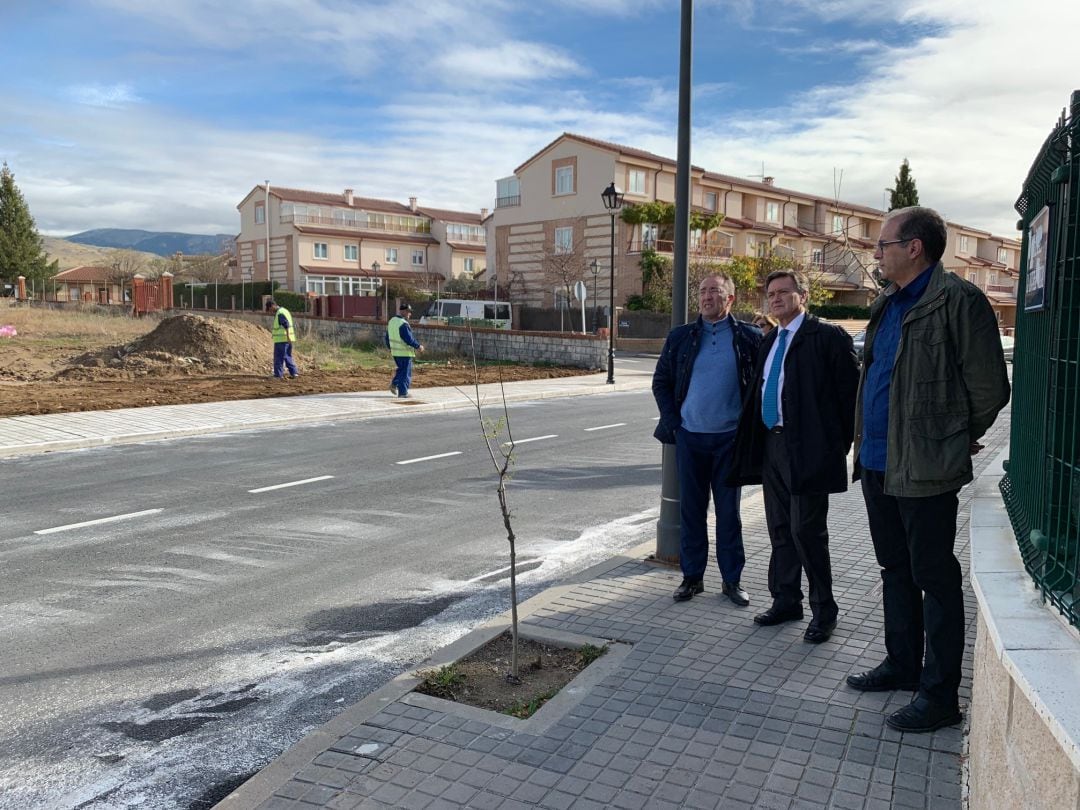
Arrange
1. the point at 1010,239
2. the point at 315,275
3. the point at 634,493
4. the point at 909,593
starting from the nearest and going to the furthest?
the point at 909,593, the point at 634,493, the point at 315,275, the point at 1010,239

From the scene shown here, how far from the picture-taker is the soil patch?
4051mm

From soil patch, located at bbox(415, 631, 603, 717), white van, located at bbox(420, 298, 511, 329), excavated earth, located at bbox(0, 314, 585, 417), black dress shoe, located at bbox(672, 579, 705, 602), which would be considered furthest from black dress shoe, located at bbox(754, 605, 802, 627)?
white van, located at bbox(420, 298, 511, 329)

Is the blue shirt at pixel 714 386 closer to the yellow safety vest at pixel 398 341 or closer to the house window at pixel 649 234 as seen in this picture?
the yellow safety vest at pixel 398 341

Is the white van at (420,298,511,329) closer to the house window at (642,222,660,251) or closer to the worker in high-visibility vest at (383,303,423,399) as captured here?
the house window at (642,222,660,251)

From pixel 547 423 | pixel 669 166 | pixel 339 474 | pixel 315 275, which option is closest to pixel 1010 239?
pixel 669 166

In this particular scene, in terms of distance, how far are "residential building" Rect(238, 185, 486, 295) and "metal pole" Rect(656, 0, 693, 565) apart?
56630 millimetres

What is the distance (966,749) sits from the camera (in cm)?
351

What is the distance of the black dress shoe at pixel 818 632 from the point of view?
469 centimetres

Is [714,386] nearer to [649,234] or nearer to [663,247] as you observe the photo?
[649,234]

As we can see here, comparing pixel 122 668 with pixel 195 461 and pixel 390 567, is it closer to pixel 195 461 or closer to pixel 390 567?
pixel 390 567

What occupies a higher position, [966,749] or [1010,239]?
[1010,239]

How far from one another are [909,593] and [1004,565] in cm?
118

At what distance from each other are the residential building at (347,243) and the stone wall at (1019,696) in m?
60.3

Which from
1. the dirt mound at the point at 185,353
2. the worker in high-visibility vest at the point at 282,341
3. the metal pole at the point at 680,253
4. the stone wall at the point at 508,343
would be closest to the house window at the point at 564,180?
the stone wall at the point at 508,343
